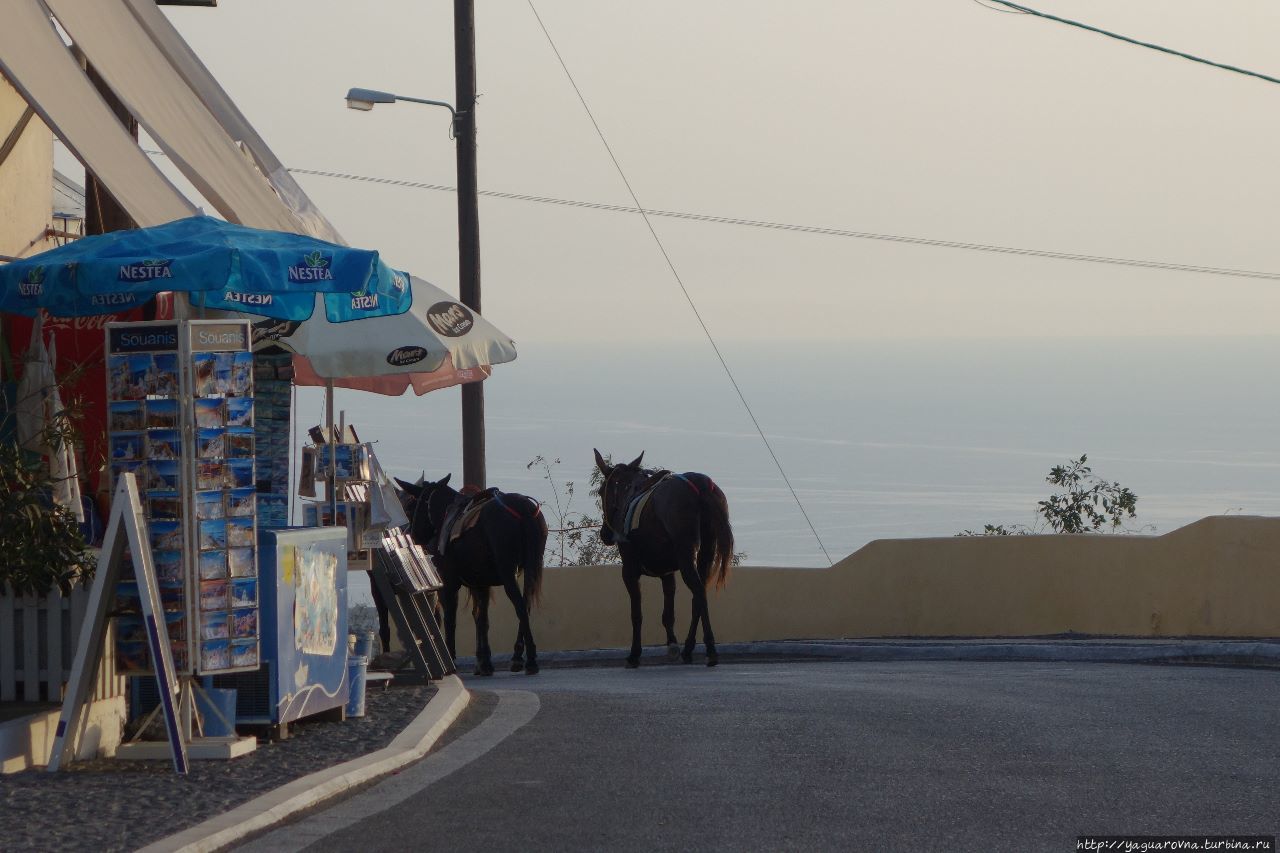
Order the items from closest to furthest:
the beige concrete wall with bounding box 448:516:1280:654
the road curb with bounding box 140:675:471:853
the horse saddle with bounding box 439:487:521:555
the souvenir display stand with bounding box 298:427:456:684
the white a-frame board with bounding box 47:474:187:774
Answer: the road curb with bounding box 140:675:471:853
the white a-frame board with bounding box 47:474:187:774
the souvenir display stand with bounding box 298:427:456:684
the horse saddle with bounding box 439:487:521:555
the beige concrete wall with bounding box 448:516:1280:654

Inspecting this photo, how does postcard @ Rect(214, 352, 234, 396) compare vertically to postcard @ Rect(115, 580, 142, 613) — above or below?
above

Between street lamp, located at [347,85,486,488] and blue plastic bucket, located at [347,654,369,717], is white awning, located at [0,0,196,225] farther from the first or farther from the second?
street lamp, located at [347,85,486,488]

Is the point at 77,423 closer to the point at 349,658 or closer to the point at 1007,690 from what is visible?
the point at 349,658

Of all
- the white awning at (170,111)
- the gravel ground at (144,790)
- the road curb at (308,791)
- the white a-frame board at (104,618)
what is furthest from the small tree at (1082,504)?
the white a-frame board at (104,618)

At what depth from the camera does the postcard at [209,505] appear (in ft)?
32.8

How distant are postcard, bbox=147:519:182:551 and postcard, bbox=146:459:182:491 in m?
0.21

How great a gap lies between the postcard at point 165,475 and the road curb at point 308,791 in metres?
1.87

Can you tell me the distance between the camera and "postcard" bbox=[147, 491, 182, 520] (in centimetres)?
1002

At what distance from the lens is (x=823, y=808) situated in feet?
27.9

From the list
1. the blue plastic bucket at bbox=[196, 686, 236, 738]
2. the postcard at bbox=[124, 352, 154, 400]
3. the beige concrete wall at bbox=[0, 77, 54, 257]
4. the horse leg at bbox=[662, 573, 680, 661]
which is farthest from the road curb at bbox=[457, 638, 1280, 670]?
the postcard at bbox=[124, 352, 154, 400]

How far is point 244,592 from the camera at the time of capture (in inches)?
400

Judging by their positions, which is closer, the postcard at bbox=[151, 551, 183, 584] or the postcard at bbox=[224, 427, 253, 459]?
the postcard at bbox=[151, 551, 183, 584]

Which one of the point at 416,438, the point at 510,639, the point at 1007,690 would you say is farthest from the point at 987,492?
the point at 1007,690

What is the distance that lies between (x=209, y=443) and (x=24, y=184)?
16.7 ft
